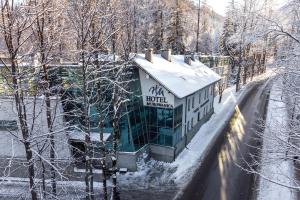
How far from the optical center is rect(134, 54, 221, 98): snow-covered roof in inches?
902

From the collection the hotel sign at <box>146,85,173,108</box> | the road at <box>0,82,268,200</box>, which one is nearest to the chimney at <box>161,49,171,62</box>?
the hotel sign at <box>146,85,173,108</box>

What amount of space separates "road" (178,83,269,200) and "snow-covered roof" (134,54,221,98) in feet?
18.5

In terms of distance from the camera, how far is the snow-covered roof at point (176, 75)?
2290 centimetres

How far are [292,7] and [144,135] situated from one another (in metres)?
16.1

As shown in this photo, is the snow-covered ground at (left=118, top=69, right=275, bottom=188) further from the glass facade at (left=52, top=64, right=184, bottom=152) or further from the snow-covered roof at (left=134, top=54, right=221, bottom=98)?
the snow-covered roof at (left=134, top=54, right=221, bottom=98)

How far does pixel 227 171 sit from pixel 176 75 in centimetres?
930

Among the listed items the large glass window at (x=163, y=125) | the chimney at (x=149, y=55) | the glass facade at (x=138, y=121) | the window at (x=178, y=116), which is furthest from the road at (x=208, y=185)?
the chimney at (x=149, y=55)

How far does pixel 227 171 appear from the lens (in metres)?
22.3

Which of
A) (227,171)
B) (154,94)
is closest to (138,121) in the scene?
(154,94)

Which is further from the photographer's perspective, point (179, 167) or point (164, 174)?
point (179, 167)

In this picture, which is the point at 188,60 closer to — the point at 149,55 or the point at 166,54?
the point at 166,54

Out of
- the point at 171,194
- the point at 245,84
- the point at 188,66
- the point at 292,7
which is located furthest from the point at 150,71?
the point at 245,84

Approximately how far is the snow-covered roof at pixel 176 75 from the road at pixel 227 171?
223 inches

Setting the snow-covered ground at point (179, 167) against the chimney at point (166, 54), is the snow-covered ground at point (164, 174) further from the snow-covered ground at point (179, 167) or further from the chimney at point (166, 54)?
the chimney at point (166, 54)
